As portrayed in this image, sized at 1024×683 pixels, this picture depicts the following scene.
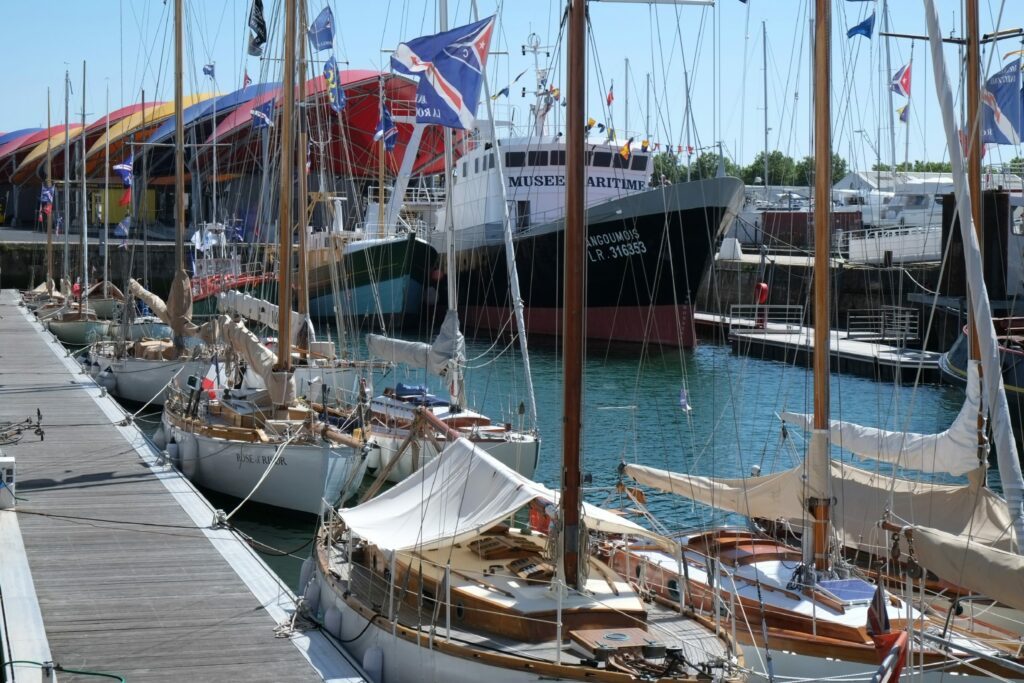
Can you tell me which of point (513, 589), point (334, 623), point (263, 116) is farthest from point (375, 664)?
point (263, 116)

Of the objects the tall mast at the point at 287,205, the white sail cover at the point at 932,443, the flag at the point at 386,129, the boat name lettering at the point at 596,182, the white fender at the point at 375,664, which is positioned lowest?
the white fender at the point at 375,664

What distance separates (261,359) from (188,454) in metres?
2.36

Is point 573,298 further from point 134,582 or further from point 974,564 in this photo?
point 134,582

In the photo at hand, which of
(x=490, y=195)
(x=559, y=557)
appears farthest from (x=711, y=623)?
(x=490, y=195)

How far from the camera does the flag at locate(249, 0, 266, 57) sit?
90.5ft

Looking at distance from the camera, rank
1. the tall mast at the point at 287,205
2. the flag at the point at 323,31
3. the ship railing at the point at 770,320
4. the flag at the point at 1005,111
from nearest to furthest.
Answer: the flag at the point at 1005,111 → the tall mast at the point at 287,205 → the flag at the point at 323,31 → the ship railing at the point at 770,320

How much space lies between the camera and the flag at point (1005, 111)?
18.6 metres

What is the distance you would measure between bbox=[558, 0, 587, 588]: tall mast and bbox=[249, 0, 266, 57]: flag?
17.9 metres

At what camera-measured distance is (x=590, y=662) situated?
10000 mm

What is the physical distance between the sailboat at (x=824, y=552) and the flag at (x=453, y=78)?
12.4ft

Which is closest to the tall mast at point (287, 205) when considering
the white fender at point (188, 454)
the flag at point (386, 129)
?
the white fender at point (188, 454)

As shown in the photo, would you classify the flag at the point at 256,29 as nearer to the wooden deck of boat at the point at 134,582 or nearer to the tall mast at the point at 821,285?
the wooden deck of boat at the point at 134,582

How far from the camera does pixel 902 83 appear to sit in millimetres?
38406

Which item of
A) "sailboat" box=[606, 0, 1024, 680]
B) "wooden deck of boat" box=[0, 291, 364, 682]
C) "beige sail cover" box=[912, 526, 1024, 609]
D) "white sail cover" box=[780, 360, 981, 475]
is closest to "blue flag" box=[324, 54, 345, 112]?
"wooden deck of boat" box=[0, 291, 364, 682]
